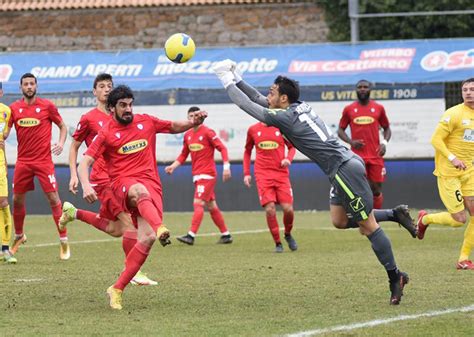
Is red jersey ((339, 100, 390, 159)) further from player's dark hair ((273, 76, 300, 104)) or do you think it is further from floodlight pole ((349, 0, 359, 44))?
player's dark hair ((273, 76, 300, 104))

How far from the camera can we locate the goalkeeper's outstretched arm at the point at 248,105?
10.1 meters

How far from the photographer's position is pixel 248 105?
10094mm

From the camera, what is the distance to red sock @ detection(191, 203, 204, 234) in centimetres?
1808

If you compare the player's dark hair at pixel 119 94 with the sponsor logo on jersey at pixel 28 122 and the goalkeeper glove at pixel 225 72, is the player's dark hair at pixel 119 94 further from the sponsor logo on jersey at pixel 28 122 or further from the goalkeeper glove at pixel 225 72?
the sponsor logo on jersey at pixel 28 122

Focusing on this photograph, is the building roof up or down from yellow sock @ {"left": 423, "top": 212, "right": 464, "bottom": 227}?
up

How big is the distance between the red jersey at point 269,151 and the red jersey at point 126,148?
639 cm

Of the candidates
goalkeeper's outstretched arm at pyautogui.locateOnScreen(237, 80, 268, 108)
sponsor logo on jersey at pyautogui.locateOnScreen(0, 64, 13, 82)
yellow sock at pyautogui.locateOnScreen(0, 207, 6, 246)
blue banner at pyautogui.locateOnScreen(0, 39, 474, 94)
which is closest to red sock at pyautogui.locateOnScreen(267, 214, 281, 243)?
yellow sock at pyautogui.locateOnScreen(0, 207, 6, 246)

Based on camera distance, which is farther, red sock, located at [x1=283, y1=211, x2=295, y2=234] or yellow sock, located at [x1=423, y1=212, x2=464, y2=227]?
red sock, located at [x1=283, y1=211, x2=295, y2=234]

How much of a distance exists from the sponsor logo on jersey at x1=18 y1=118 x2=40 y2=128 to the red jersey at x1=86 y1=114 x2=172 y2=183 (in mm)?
5454

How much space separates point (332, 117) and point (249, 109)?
48.0ft

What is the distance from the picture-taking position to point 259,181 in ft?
55.5

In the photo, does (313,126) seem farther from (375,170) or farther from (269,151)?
(375,170)

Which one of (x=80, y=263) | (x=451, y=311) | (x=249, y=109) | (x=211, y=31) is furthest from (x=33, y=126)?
(x=211, y=31)

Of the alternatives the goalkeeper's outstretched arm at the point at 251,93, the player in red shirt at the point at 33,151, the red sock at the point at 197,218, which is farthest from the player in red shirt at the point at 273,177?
the goalkeeper's outstretched arm at the point at 251,93
